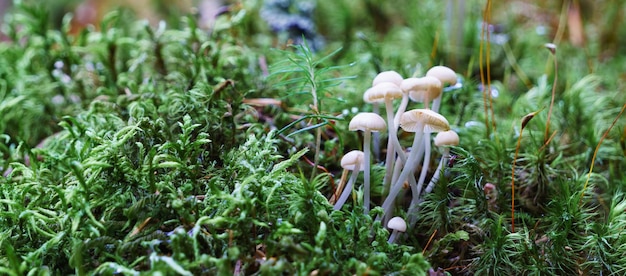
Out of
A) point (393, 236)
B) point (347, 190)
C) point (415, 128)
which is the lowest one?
point (393, 236)

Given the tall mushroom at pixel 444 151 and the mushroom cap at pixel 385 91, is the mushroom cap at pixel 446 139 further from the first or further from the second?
the mushroom cap at pixel 385 91

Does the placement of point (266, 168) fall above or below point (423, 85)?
below

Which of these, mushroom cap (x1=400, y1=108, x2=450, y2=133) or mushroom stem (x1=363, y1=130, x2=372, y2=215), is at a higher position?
mushroom cap (x1=400, y1=108, x2=450, y2=133)

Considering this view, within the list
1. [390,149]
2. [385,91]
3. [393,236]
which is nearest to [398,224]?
[393,236]

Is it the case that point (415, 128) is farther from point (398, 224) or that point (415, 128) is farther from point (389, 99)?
point (398, 224)

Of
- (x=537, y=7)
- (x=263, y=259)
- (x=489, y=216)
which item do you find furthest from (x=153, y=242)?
(x=537, y=7)

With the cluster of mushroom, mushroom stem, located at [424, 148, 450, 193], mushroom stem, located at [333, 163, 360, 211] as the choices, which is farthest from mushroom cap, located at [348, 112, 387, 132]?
mushroom stem, located at [424, 148, 450, 193]

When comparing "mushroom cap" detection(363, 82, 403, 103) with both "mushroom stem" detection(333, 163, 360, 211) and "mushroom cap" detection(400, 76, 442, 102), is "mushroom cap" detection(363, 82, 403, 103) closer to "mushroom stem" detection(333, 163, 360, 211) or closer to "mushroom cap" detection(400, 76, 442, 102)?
"mushroom cap" detection(400, 76, 442, 102)
